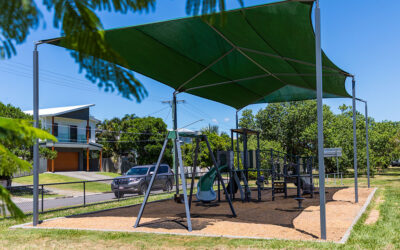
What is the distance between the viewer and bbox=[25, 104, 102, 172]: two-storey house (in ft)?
131

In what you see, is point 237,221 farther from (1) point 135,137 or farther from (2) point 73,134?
(2) point 73,134

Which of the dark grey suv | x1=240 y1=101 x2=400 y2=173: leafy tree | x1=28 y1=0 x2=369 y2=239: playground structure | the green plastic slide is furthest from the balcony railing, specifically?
the green plastic slide

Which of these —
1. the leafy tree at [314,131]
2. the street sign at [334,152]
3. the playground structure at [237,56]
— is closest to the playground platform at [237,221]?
the playground structure at [237,56]

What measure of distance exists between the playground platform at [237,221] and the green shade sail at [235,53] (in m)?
4.20

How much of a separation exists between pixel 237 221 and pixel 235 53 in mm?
4926

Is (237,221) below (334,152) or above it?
below

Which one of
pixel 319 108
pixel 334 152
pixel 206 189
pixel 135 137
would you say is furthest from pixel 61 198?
pixel 135 137

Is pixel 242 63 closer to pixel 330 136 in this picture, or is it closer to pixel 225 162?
pixel 225 162

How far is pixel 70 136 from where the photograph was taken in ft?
139

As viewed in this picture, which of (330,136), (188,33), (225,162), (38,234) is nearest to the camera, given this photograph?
(38,234)

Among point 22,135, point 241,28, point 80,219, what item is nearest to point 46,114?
point 80,219

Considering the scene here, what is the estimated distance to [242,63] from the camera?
1209cm

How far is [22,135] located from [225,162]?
504 inches

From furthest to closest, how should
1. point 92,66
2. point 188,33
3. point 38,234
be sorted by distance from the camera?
point 188,33
point 38,234
point 92,66
